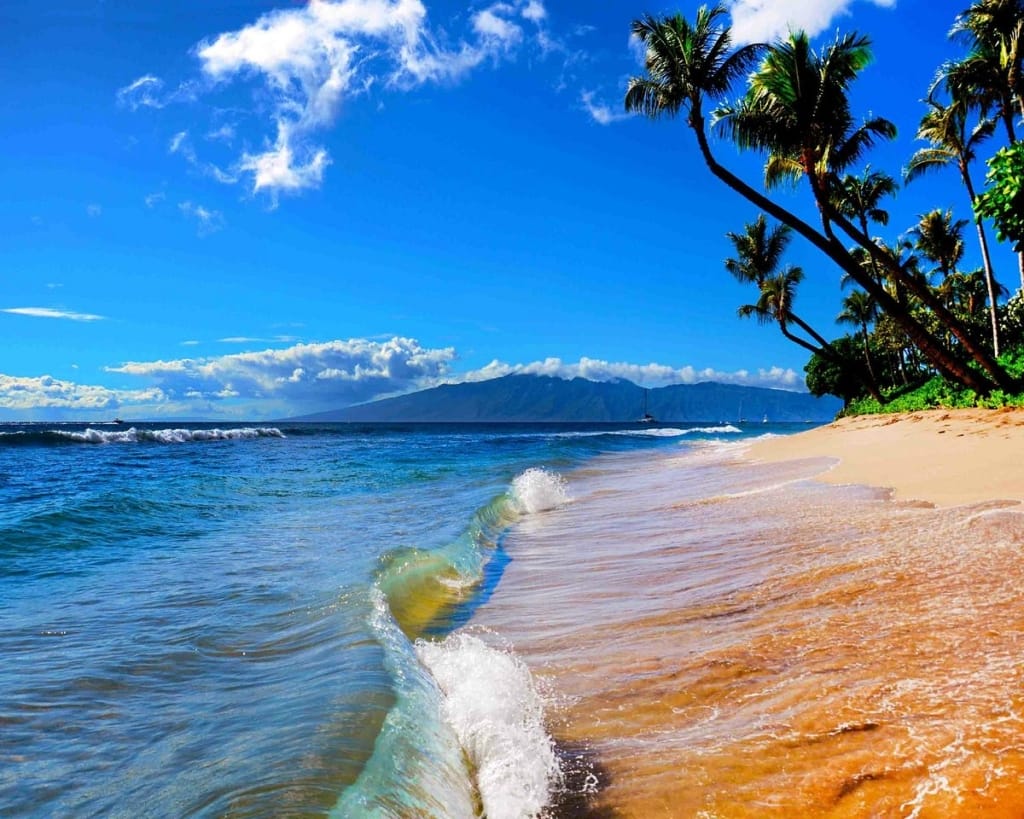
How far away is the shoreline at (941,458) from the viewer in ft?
26.4

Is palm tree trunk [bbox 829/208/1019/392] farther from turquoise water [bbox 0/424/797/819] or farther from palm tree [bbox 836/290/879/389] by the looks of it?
palm tree [bbox 836/290/879/389]

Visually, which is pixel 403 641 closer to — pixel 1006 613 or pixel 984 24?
pixel 1006 613

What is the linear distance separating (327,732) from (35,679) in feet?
8.07

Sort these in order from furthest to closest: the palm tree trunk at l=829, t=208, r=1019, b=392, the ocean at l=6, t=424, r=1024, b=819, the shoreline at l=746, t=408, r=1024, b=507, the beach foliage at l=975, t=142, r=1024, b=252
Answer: the palm tree trunk at l=829, t=208, r=1019, b=392
the beach foliage at l=975, t=142, r=1024, b=252
the shoreline at l=746, t=408, r=1024, b=507
the ocean at l=6, t=424, r=1024, b=819

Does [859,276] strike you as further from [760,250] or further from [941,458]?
[760,250]

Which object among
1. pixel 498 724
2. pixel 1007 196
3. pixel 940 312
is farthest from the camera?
pixel 940 312

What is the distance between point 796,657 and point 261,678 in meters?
3.48

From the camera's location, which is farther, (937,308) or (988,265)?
(988,265)

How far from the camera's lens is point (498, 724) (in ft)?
11.1

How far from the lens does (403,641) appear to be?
5027 millimetres

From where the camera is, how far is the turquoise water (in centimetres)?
283

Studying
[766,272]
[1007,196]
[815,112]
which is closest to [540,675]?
[1007,196]

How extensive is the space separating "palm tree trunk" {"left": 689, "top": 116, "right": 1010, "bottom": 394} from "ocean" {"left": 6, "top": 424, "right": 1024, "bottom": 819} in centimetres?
738

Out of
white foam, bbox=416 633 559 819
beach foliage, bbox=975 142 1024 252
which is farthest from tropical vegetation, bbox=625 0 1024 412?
white foam, bbox=416 633 559 819
